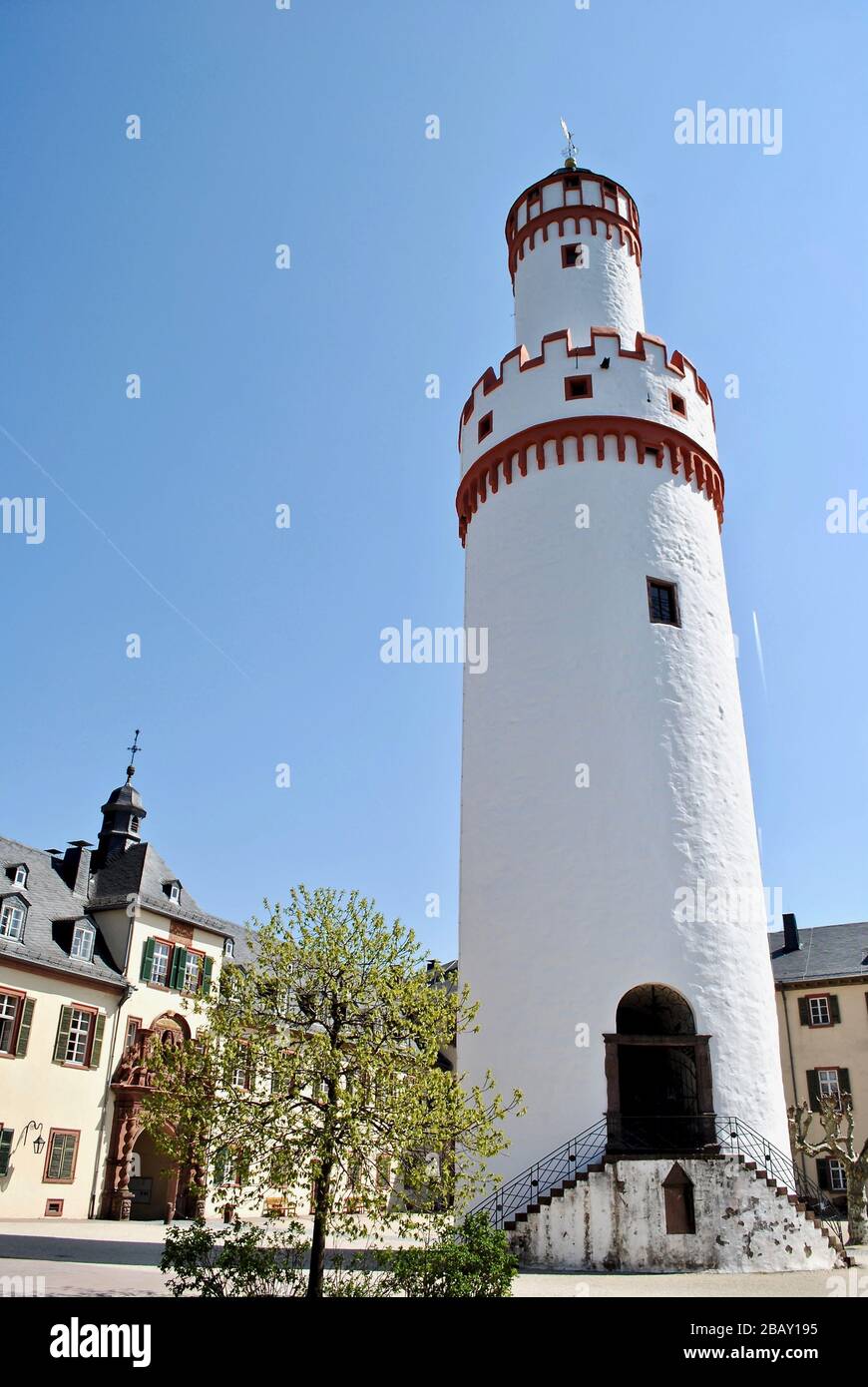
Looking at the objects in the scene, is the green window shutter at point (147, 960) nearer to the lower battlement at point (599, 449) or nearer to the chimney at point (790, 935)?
the lower battlement at point (599, 449)

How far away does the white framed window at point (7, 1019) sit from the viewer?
2697 cm

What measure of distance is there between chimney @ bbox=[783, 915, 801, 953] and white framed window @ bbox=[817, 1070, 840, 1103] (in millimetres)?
5749

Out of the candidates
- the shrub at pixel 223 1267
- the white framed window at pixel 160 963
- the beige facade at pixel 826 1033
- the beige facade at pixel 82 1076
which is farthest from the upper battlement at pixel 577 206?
the beige facade at pixel 826 1033

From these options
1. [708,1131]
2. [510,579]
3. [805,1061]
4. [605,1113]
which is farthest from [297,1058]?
[805,1061]

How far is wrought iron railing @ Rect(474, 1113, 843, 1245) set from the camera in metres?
17.2

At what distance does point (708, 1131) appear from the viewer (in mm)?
17672

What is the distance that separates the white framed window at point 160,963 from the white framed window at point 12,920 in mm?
4943

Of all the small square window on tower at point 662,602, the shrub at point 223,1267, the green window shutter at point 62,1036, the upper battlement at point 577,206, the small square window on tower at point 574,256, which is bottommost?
the shrub at point 223,1267

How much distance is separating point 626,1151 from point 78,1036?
18.3 metres

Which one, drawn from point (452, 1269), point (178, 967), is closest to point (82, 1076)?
point (178, 967)

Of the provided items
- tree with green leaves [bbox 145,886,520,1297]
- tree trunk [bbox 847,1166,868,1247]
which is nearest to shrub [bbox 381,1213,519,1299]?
tree with green leaves [bbox 145,886,520,1297]

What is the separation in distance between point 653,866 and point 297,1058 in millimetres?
10503

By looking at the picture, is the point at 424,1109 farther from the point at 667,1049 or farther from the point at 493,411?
the point at 493,411

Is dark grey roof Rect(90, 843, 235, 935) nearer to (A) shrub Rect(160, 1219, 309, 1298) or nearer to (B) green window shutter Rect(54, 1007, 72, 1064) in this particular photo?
(B) green window shutter Rect(54, 1007, 72, 1064)
